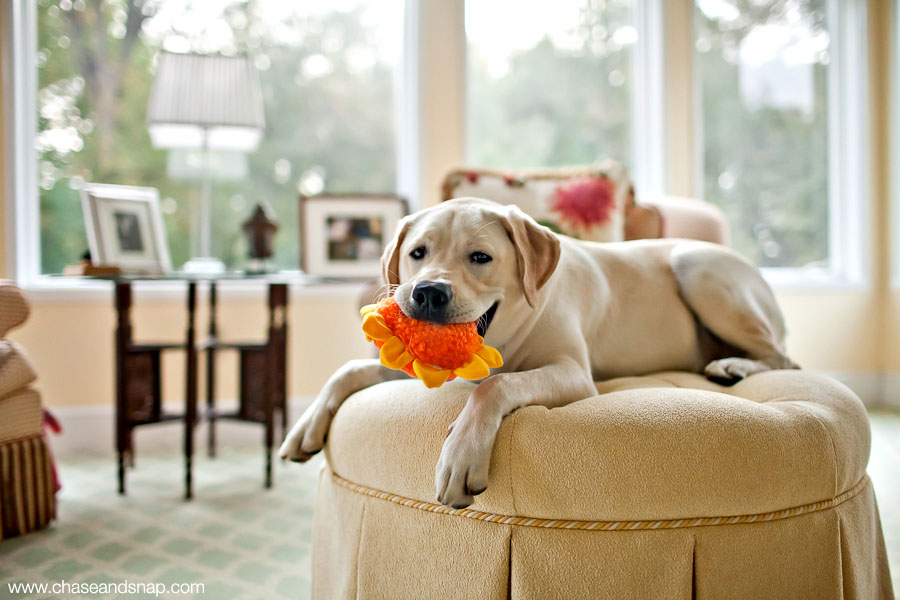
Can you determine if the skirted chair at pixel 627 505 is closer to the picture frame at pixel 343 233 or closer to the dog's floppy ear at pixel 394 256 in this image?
the dog's floppy ear at pixel 394 256

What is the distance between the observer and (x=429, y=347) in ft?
4.23

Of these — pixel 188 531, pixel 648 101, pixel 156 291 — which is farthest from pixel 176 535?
pixel 648 101

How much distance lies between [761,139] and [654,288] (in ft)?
10.3

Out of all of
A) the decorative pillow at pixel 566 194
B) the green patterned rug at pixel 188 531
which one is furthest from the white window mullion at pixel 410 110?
the green patterned rug at pixel 188 531

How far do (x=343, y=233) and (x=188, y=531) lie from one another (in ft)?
5.28

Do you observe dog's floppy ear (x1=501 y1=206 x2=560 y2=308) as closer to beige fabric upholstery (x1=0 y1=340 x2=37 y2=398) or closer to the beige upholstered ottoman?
the beige upholstered ottoman

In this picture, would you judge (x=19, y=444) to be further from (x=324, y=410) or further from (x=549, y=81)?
(x=549, y=81)

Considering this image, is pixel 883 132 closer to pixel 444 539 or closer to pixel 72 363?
pixel 444 539

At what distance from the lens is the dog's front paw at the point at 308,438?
158 centimetres

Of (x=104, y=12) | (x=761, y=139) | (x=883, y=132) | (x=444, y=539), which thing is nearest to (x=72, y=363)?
(x=104, y=12)

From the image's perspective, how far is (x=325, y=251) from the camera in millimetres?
3361

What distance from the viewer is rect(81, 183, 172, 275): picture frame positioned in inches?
102

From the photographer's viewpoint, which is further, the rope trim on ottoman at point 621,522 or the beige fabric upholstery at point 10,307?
the beige fabric upholstery at point 10,307

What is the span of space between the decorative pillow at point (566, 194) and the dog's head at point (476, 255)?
1012 millimetres
